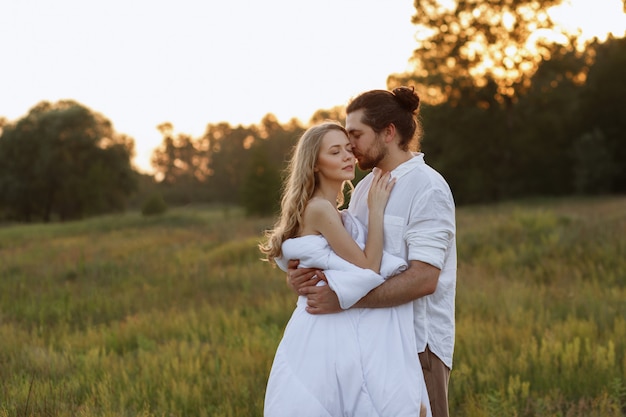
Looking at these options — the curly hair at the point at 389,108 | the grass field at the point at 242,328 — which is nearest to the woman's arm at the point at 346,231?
the curly hair at the point at 389,108

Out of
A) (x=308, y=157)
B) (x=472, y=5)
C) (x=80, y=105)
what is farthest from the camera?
(x=80, y=105)

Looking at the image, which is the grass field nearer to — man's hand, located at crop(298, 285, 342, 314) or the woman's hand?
man's hand, located at crop(298, 285, 342, 314)

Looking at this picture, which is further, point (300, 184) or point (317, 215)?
point (300, 184)

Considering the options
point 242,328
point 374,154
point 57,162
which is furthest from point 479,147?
point 374,154

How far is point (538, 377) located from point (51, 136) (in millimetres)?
53931

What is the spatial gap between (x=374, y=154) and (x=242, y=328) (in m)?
4.84

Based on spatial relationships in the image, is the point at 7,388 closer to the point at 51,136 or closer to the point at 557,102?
the point at 557,102

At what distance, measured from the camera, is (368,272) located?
10.2 feet

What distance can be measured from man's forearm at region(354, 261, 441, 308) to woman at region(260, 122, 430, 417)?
49mm

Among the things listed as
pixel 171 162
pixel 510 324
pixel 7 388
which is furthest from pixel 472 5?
pixel 171 162

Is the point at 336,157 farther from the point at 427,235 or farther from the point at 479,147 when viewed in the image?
the point at 479,147

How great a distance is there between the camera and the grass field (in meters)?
5.29

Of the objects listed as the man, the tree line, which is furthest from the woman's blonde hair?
the tree line

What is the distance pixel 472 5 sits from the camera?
43094 millimetres
